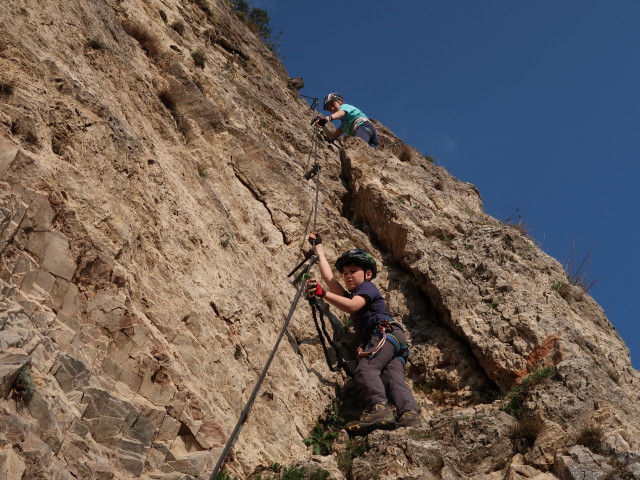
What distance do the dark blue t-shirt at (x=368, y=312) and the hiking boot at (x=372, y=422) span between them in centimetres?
150

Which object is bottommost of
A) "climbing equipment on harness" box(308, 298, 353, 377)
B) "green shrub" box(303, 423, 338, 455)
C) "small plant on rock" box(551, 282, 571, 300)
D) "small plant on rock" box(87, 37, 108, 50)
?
"green shrub" box(303, 423, 338, 455)

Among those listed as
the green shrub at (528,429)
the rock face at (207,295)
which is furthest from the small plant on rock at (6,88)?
the green shrub at (528,429)

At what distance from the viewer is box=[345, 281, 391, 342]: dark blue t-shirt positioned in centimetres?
997

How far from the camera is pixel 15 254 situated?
6.09 m

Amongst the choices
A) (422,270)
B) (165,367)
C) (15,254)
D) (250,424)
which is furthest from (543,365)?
(15,254)

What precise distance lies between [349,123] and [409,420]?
8.95 meters

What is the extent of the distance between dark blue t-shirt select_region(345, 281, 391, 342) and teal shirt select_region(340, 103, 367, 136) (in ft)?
21.5

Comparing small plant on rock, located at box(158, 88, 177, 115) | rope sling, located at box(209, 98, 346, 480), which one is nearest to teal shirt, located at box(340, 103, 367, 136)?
rope sling, located at box(209, 98, 346, 480)

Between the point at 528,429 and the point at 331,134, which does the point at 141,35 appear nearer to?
the point at 331,134

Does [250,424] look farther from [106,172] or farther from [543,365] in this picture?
[543,365]

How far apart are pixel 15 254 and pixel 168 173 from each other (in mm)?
3420

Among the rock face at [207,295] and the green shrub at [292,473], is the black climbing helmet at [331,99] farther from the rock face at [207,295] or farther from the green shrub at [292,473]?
the green shrub at [292,473]

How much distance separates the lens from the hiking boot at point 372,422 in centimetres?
852

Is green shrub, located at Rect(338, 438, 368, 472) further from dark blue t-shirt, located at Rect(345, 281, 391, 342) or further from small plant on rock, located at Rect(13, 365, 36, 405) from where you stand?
small plant on rock, located at Rect(13, 365, 36, 405)
